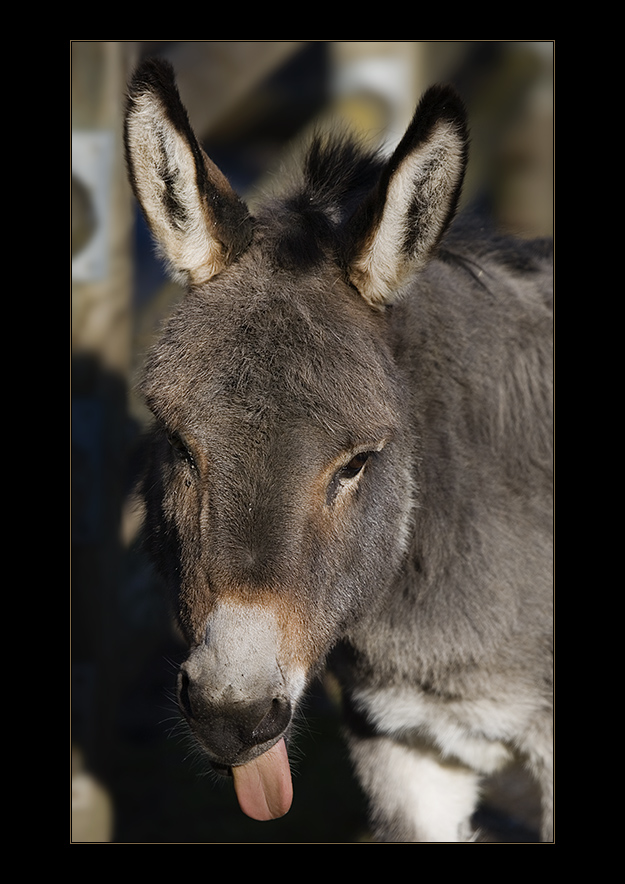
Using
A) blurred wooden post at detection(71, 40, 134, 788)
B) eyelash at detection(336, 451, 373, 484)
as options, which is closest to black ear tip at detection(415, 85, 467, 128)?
eyelash at detection(336, 451, 373, 484)

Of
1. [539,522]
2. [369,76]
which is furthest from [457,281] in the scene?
[369,76]

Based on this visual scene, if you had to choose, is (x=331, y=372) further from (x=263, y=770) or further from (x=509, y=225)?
(x=509, y=225)

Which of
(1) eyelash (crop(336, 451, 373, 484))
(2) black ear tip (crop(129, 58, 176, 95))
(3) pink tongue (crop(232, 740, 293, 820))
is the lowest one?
(3) pink tongue (crop(232, 740, 293, 820))

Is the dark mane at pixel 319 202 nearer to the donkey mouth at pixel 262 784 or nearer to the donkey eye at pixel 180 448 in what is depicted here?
the donkey eye at pixel 180 448

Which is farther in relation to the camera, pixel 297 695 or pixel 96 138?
pixel 96 138

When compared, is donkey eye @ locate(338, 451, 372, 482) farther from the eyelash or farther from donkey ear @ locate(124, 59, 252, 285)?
donkey ear @ locate(124, 59, 252, 285)

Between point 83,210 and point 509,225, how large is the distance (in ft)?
10.1

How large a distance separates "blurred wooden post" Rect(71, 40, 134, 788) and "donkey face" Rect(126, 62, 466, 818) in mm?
2701

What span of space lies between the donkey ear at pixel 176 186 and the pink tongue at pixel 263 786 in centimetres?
191

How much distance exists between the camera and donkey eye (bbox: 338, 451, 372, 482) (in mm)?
3107

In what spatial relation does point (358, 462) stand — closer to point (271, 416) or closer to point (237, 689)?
point (271, 416)

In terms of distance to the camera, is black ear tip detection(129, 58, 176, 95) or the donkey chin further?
black ear tip detection(129, 58, 176, 95)

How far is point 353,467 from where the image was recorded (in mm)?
3143

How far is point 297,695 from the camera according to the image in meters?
2.91
